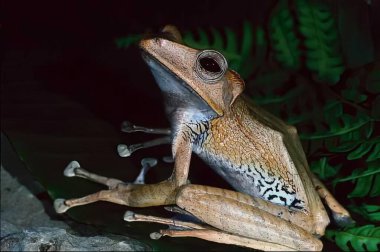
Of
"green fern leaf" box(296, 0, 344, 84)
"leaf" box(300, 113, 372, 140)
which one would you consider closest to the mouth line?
"leaf" box(300, 113, 372, 140)

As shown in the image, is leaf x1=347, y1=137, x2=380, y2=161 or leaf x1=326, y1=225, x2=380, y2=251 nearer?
leaf x1=326, y1=225, x2=380, y2=251

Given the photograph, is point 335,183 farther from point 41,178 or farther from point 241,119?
point 41,178

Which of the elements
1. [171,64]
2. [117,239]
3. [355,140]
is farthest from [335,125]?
[117,239]

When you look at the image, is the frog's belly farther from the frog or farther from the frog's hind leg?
the frog's hind leg

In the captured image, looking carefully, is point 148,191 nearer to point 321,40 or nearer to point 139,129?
point 139,129

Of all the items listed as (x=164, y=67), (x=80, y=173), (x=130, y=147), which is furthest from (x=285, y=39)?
(x=80, y=173)

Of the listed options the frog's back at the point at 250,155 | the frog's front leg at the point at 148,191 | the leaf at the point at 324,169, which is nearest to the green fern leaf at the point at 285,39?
the leaf at the point at 324,169
